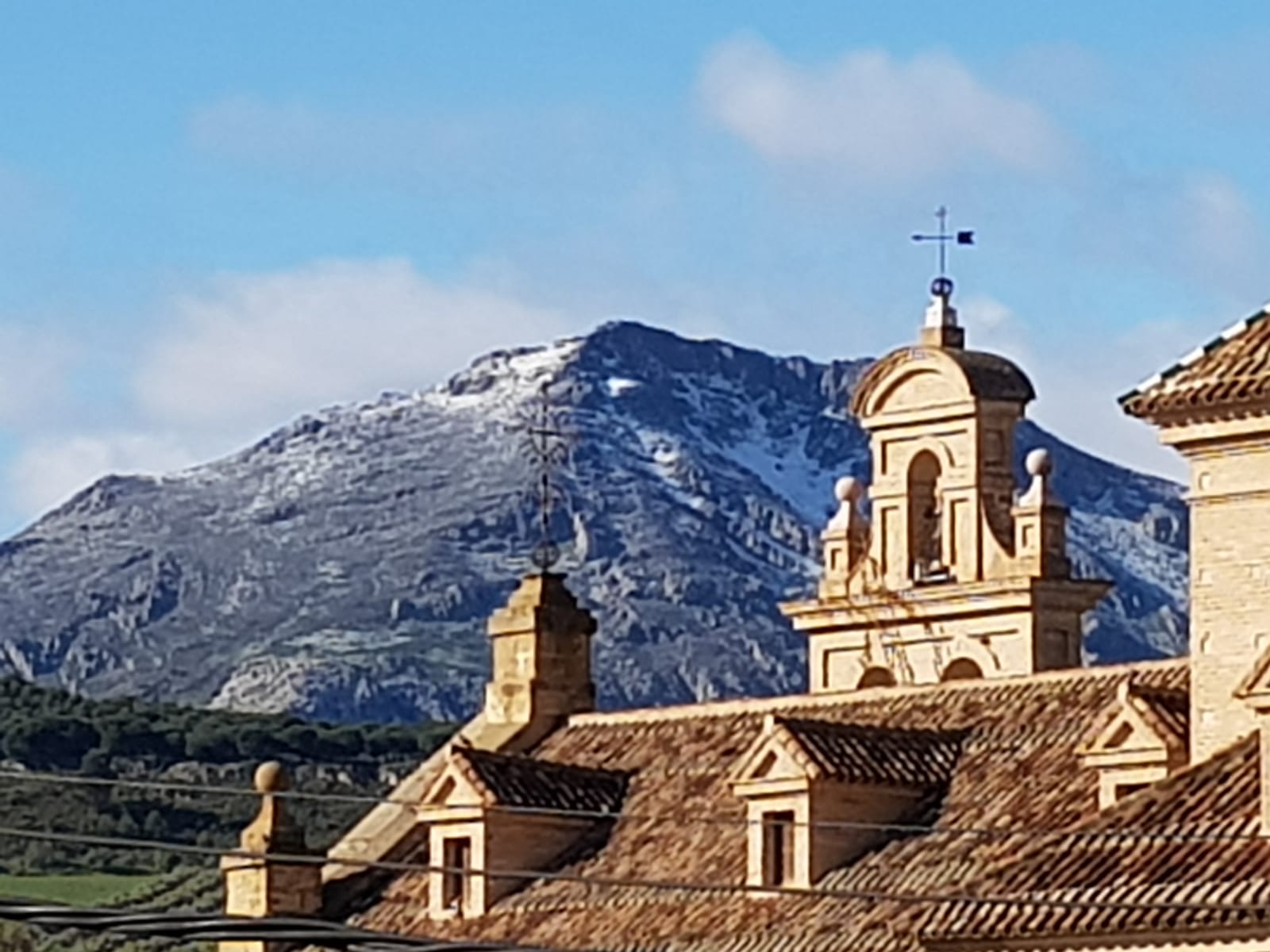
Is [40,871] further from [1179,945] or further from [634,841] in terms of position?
[1179,945]

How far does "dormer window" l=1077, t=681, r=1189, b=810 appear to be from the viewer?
161ft

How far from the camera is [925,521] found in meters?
58.8

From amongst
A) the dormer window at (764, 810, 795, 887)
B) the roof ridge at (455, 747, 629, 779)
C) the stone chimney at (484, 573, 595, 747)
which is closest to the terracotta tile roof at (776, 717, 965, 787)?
the dormer window at (764, 810, 795, 887)

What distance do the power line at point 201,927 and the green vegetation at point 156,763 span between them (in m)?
81.6

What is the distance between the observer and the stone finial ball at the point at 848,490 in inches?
2410

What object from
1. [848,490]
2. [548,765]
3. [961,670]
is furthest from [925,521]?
[548,765]

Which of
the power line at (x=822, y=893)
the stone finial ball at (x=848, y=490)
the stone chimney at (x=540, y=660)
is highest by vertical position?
the stone finial ball at (x=848, y=490)

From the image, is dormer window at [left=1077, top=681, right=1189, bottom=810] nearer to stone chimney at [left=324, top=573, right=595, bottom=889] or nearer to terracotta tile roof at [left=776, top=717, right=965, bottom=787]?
terracotta tile roof at [left=776, top=717, right=965, bottom=787]

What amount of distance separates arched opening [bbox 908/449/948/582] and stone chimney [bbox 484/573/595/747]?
4.87m

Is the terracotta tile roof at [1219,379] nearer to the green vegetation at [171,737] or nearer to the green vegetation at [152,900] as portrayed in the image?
the green vegetation at [152,900]

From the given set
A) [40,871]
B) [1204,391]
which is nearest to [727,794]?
[1204,391]

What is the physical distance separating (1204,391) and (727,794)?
922 centimetres

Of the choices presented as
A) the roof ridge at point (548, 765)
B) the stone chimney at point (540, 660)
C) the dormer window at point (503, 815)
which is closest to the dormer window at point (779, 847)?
the dormer window at point (503, 815)

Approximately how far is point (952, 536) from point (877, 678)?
1.65 m
